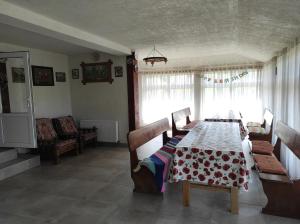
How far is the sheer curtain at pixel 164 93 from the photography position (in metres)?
6.01

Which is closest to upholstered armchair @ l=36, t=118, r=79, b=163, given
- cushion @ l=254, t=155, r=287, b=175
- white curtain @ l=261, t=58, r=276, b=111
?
cushion @ l=254, t=155, r=287, b=175

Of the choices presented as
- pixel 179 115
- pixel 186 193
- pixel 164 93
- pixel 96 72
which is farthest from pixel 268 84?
pixel 96 72

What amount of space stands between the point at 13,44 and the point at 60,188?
291 cm

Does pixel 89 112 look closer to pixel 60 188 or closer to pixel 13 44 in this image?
pixel 13 44

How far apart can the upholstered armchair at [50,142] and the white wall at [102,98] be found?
0.97 m

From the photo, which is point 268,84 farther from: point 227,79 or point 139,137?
point 139,137

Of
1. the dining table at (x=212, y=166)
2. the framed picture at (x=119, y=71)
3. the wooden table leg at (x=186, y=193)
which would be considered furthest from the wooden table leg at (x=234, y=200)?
the framed picture at (x=119, y=71)

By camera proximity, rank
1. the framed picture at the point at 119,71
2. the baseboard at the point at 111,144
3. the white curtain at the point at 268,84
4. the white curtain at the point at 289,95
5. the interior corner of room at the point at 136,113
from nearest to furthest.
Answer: the interior corner of room at the point at 136,113 < the white curtain at the point at 289,95 < the white curtain at the point at 268,84 < the framed picture at the point at 119,71 < the baseboard at the point at 111,144

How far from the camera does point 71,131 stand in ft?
16.0

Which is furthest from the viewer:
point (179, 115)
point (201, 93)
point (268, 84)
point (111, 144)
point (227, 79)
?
point (201, 93)

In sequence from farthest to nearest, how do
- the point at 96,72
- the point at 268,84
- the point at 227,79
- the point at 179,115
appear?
the point at 227,79
the point at 96,72
the point at 268,84
the point at 179,115

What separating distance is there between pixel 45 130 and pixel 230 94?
445 centimetres

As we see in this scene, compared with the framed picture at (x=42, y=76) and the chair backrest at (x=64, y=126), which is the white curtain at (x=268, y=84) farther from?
the framed picture at (x=42, y=76)

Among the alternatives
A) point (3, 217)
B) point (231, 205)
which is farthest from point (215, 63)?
point (3, 217)
